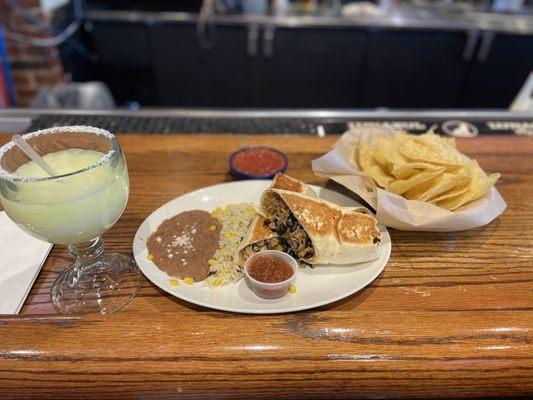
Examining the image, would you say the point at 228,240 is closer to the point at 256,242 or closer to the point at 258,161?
the point at 256,242

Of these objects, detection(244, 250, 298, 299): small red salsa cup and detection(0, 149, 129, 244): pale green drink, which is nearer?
detection(0, 149, 129, 244): pale green drink

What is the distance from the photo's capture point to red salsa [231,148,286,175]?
4.87 feet

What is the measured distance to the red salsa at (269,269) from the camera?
103 centimetres

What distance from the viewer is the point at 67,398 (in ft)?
2.75

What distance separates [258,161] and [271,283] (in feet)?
2.08

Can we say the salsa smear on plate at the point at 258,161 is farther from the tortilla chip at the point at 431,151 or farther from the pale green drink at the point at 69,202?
the pale green drink at the point at 69,202

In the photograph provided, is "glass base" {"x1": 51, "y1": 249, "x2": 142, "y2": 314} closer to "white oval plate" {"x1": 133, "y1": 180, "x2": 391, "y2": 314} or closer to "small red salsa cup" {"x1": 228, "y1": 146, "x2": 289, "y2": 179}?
"white oval plate" {"x1": 133, "y1": 180, "x2": 391, "y2": 314}

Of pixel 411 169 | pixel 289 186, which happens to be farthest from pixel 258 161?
pixel 411 169

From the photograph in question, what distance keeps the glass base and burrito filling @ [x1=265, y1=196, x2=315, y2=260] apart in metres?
0.40

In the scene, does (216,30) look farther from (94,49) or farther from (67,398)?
(67,398)

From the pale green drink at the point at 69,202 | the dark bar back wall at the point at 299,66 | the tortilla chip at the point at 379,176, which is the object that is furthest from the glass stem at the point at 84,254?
the dark bar back wall at the point at 299,66

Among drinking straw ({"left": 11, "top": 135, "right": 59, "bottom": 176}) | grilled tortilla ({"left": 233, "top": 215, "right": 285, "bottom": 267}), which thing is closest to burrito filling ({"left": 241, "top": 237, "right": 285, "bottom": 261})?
grilled tortilla ({"left": 233, "top": 215, "right": 285, "bottom": 267})

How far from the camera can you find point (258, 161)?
1.53 metres

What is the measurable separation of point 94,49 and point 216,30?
4.63 ft
